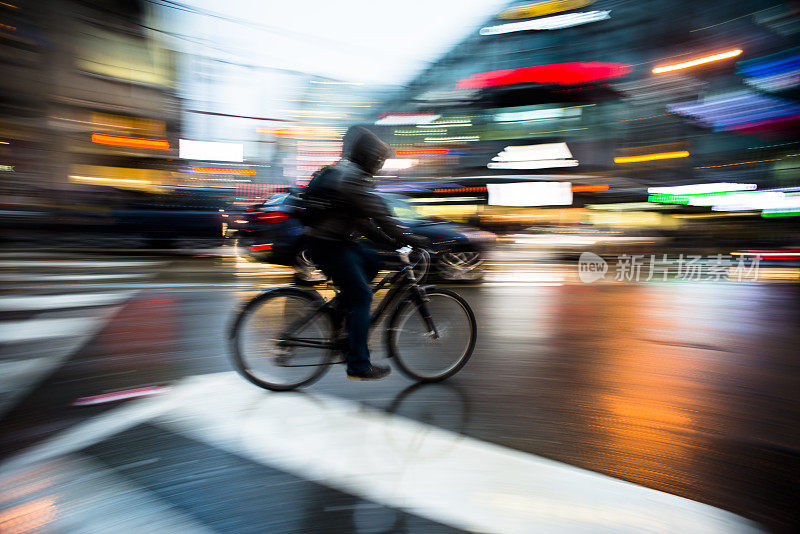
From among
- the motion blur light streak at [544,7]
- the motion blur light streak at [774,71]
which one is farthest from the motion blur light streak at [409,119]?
the motion blur light streak at [774,71]

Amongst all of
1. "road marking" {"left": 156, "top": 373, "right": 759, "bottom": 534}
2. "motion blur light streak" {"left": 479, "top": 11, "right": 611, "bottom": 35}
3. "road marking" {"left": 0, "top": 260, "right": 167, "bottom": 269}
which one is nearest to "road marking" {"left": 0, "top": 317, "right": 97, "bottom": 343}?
"road marking" {"left": 156, "top": 373, "right": 759, "bottom": 534}

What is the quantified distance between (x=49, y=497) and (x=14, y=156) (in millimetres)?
36377

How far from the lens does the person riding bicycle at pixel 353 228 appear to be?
365cm

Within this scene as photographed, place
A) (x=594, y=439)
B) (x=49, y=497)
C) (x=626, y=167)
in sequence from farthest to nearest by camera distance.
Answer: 1. (x=626, y=167)
2. (x=594, y=439)
3. (x=49, y=497)

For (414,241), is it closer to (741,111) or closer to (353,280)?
(353,280)

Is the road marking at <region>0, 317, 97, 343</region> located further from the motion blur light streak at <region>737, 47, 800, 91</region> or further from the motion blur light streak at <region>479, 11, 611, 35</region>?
the motion blur light streak at <region>479, 11, 611, 35</region>

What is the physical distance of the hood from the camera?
373 cm

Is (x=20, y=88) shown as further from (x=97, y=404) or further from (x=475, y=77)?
(x=97, y=404)

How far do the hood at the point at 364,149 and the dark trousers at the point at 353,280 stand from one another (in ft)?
1.91

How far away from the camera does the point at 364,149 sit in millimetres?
3729

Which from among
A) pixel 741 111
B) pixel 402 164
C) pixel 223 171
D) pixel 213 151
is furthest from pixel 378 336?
pixel 213 151

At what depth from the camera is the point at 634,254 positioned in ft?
63.2

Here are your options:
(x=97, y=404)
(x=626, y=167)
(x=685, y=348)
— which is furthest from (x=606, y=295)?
(x=626, y=167)

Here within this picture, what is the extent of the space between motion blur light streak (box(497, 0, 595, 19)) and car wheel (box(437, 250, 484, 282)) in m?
43.7
